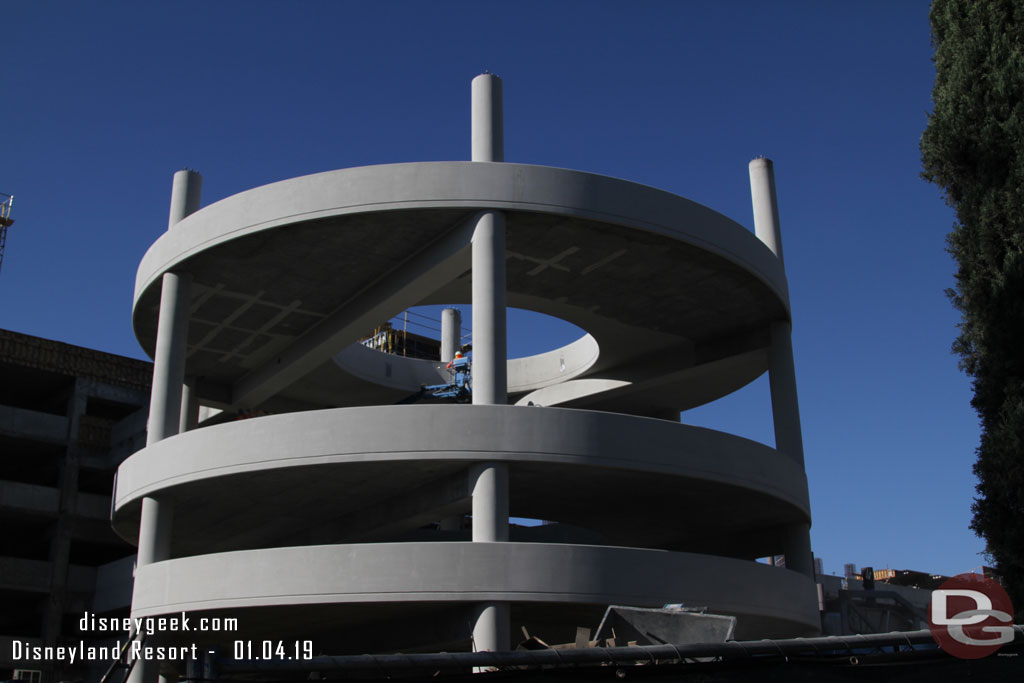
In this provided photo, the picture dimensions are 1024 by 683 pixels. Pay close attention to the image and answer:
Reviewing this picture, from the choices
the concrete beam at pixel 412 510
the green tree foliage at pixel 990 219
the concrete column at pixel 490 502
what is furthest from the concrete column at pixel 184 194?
the green tree foliage at pixel 990 219

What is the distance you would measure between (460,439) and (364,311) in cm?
711

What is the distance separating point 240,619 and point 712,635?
13387 millimetres

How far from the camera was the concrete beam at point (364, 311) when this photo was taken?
74.2 feet

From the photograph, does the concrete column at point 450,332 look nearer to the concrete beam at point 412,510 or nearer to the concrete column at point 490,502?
the concrete beam at point 412,510

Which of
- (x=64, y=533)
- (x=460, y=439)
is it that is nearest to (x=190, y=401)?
(x=64, y=533)

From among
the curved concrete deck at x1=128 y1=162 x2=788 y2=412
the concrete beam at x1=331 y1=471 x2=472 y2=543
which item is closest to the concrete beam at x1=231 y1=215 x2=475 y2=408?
the curved concrete deck at x1=128 y1=162 x2=788 y2=412

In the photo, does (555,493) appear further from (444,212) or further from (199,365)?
(199,365)

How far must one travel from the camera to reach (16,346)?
39125mm

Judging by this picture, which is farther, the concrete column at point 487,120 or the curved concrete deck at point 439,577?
the concrete column at point 487,120

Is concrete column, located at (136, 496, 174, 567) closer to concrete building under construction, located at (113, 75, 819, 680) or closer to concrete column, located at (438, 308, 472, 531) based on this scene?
concrete building under construction, located at (113, 75, 819, 680)

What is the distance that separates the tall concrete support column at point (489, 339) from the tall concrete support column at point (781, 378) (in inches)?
347

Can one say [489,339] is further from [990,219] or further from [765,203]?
[765,203]

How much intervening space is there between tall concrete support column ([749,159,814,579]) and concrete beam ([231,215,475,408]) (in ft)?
32.0

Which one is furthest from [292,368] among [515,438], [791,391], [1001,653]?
[1001,653]
